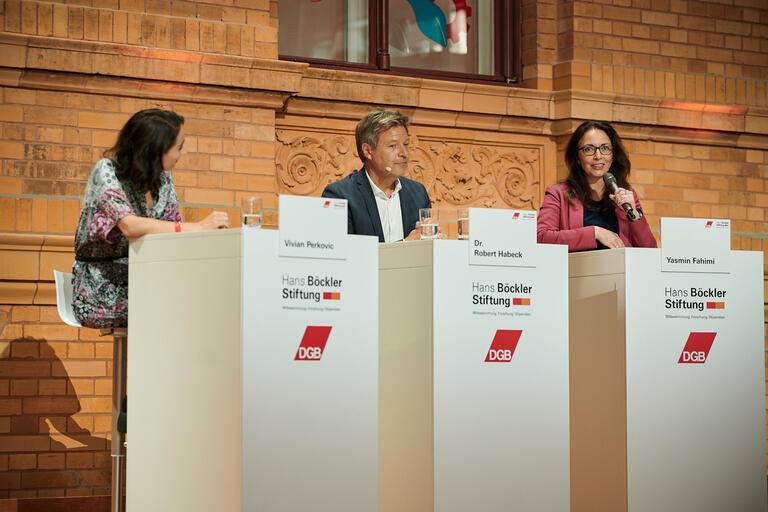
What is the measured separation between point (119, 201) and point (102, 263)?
0.94 ft

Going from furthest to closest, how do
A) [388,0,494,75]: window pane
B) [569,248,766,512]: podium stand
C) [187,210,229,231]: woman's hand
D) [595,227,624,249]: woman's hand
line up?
[388,0,494,75]: window pane, [595,227,624,249]: woman's hand, [569,248,766,512]: podium stand, [187,210,229,231]: woman's hand

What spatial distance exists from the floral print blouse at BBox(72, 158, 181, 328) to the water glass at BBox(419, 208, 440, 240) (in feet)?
3.04

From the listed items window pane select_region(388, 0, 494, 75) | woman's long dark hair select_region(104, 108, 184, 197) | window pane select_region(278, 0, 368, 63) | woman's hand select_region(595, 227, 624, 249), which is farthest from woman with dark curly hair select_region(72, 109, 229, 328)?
window pane select_region(388, 0, 494, 75)

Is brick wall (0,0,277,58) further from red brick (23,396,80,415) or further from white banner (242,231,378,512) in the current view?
white banner (242,231,378,512)

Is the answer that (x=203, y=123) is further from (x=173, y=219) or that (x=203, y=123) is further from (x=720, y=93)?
(x=720, y=93)

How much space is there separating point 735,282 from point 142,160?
2181mm

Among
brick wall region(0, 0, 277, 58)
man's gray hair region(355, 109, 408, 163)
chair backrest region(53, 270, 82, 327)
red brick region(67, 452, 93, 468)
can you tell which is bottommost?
red brick region(67, 452, 93, 468)

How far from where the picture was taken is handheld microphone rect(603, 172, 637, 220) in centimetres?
415

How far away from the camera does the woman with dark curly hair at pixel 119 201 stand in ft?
11.6

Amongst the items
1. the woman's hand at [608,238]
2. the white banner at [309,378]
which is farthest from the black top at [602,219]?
the white banner at [309,378]

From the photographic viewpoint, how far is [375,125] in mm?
A: 4430

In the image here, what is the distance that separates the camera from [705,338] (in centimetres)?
386

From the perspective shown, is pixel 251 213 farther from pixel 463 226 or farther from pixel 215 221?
pixel 463 226

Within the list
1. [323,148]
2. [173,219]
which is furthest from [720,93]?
[173,219]
